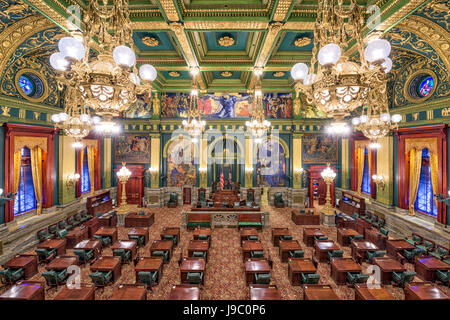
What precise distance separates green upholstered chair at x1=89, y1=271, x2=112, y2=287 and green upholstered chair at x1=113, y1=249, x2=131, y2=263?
1048mm

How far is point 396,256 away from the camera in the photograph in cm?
776

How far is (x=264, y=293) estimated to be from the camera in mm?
4992

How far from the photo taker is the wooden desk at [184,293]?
483 cm

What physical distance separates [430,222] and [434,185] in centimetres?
167

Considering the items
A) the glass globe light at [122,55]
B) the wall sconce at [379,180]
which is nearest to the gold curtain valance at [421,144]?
the wall sconce at [379,180]

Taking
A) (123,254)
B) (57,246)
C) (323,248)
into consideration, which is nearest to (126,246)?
(123,254)

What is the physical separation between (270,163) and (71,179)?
12.6 metres

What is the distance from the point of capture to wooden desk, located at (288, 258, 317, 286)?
624cm

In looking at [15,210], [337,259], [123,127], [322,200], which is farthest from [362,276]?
[123,127]

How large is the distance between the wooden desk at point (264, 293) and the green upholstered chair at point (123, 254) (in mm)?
4834

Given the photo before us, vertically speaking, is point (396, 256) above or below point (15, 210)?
below

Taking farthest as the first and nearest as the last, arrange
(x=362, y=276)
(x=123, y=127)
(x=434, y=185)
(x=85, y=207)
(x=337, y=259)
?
1. (x=123, y=127)
2. (x=85, y=207)
3. (x=434, y=185)
4. (x=337, y=259)
5. (x=362, y=276)

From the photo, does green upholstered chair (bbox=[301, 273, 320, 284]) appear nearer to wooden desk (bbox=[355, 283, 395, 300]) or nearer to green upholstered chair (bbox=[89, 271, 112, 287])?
wooden desk (bbox=[355, 283, 395, 300])

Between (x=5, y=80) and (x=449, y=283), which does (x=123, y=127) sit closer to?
(x=5, y=80)
